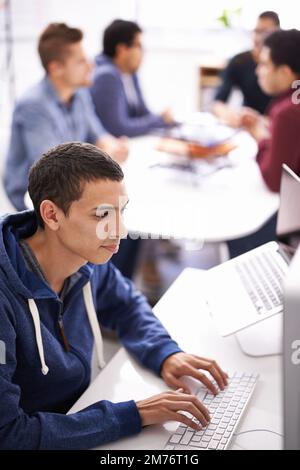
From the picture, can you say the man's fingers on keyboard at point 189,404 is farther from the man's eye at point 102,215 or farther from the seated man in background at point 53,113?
the seated man in background at point 53,113

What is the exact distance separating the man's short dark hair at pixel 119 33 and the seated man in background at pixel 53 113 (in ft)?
1.31

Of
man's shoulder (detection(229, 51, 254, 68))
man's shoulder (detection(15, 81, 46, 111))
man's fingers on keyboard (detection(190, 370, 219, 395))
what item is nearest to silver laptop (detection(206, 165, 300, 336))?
man's fingers on keyboard (detection(190, 370, 219, 395))

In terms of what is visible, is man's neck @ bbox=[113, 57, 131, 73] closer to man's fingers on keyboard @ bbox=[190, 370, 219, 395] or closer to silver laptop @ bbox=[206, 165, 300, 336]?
silver laptop @ bbox=[206, 165, 300, 336]

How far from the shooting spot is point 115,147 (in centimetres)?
250

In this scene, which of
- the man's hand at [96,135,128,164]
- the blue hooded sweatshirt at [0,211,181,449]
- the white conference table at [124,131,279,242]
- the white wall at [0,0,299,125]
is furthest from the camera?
the white wall at [0,0,299,125]

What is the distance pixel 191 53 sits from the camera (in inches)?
172

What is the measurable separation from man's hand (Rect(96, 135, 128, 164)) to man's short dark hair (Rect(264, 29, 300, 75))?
68cm

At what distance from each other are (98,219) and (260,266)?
51 centimetres

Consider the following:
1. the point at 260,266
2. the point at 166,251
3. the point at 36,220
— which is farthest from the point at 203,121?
the point at 36,220

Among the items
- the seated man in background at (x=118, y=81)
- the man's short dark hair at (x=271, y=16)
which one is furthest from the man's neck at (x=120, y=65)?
the man's short dark hair at (x=271, y=16)

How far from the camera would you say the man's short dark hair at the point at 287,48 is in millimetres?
2246

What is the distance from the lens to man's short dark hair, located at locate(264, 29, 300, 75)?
2.25 m

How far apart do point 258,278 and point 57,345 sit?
50 cm

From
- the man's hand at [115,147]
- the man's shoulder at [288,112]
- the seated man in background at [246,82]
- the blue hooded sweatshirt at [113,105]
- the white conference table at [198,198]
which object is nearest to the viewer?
the white conference table at [198,198]
